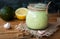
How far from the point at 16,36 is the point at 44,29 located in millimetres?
203

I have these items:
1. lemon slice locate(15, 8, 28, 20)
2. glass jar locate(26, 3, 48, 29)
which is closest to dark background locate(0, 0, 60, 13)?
lemon slice locate(15, 8, 28, 20)

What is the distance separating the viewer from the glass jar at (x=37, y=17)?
1.05 m

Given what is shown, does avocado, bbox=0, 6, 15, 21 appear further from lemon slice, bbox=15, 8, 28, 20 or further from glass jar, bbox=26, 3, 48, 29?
glass jar, bbox=26, 3, 48, 29

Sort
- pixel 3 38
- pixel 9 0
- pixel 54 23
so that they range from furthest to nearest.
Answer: pixel 9 0 < pixel 54 23 < pixel 3 38

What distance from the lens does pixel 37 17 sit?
3.43ft

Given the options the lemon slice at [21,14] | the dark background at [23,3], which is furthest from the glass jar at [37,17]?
the dark background at [23,3]

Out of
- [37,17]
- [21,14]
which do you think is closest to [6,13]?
[21,14]

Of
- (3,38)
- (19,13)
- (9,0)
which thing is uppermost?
(9,0)

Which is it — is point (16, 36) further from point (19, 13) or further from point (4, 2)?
point (4, 2)

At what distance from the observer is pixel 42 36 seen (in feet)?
3.30

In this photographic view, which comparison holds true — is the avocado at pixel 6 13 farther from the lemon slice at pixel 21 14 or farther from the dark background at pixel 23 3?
the dark background at pixel 23 3

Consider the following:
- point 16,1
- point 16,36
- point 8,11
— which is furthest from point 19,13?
point 16,36

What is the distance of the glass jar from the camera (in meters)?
1.05

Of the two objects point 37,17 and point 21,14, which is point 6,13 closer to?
point 21,14
